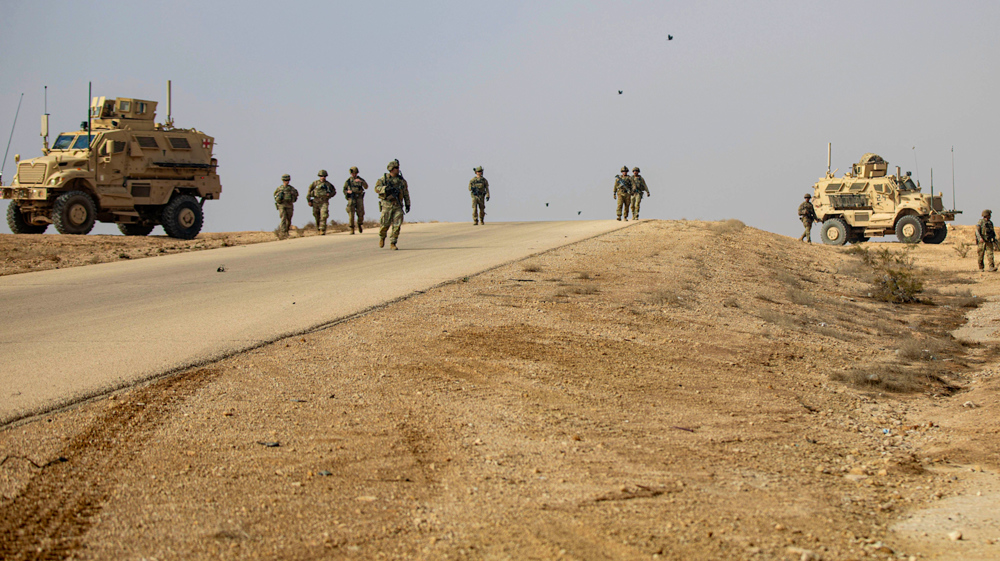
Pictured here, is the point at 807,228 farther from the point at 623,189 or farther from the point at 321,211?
the point at 321,211

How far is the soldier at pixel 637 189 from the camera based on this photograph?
92.1ft

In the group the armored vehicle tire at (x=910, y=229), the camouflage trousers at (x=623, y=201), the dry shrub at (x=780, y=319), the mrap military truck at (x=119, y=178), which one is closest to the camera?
the dry shrub at (x=780, y=319)

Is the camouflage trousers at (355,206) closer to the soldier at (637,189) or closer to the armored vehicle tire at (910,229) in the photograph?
the soldier at (637,189)

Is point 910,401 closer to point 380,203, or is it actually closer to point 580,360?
point 580,360

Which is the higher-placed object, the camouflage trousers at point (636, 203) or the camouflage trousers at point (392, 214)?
the camouflage trousers at point (636, 203)

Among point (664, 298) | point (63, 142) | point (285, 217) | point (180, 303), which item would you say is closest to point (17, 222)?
point (63, 142)

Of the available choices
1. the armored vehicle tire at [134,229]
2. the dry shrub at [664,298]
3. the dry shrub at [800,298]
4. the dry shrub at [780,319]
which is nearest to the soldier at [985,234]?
the dry shrub at [800,298]

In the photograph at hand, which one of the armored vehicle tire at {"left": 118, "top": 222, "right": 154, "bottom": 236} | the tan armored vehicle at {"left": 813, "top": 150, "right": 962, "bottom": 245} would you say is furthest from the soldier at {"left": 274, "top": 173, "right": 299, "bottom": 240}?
the tan armored vehicle at {"left": 813, "top": 150, "right": 962, "bottom": 245}

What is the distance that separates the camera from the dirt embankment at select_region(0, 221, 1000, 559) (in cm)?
430

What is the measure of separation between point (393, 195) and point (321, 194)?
780 centimetres

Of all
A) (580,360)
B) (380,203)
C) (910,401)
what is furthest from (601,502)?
(380,203)

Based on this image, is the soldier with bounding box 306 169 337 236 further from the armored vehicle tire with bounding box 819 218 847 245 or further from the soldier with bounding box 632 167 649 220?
the armored vehicle tire with bounding box 819 218 847 245

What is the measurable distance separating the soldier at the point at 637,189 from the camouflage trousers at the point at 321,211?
32.6ft

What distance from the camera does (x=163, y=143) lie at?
2523 centimetres
